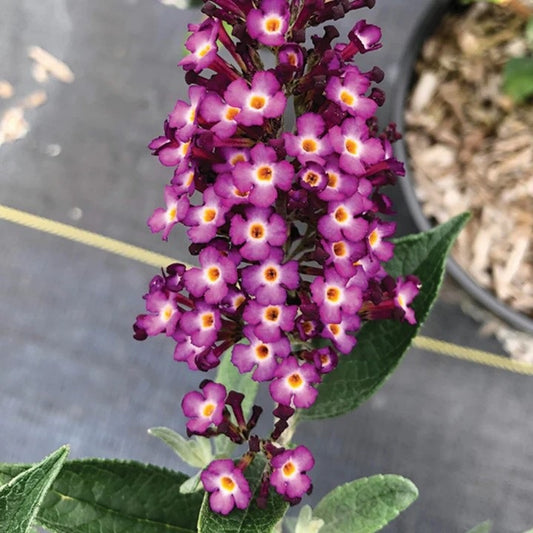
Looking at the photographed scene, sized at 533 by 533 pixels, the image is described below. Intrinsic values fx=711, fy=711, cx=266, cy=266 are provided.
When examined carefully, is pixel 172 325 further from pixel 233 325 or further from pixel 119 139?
pixel 119 139

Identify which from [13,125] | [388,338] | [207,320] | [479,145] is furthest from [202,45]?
[13,125]

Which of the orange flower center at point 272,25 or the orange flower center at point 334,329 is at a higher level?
the orange flower center at point 272,25

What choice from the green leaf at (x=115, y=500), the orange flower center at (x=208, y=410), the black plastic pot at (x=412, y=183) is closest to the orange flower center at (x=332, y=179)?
the orange flower center at (x=208, y=410)

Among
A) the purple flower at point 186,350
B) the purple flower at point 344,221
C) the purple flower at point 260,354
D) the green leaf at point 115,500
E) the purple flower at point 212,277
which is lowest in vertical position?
the green leaf at point 115,500

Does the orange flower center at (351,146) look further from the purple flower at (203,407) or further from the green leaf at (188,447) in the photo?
the green leaf at (188,447)

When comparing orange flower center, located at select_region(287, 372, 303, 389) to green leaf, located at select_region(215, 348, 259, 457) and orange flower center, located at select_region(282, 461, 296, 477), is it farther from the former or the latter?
green leaf, located at select_region(215, 348, 259, 457)

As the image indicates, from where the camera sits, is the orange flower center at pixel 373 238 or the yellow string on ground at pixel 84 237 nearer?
the orange flower center at pixel 373 238

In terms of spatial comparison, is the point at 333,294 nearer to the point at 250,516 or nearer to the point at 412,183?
the point at 250,516
